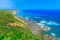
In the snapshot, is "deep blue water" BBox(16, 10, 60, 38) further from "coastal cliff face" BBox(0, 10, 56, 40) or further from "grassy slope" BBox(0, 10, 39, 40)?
"grassy slope" BBox(0, 10, 39, 40)

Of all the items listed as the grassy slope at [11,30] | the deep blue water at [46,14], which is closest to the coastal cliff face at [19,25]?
the grassy slope at [11,30]

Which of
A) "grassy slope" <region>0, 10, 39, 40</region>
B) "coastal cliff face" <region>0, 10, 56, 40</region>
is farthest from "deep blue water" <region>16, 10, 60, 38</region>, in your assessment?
"grassy slope" <region>0, 10, 39, 40</region>

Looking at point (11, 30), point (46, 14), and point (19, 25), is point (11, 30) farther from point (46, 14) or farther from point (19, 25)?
point (46, 14)

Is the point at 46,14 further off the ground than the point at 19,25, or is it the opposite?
the point at 46,14

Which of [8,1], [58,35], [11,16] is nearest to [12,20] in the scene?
[11,16]

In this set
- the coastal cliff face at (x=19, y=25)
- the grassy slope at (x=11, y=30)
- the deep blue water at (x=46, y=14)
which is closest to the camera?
the grassy slope at (x=11, y=30)

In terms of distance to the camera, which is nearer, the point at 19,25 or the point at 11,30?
the point at 11,30

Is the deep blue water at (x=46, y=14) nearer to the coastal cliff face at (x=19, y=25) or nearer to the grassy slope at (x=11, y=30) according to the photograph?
the coastal cliff face at (x=19, y=25)

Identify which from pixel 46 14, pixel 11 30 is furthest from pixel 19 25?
pixel 11 30

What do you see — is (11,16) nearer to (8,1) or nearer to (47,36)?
(8,1)
